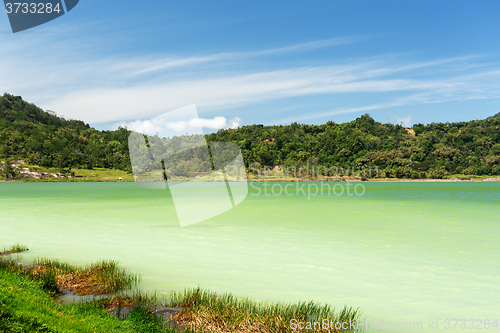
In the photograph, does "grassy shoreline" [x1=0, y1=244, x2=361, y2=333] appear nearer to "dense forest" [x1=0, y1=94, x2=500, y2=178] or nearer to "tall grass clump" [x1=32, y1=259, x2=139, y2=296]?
"tall grass clump" [x1=32, y1=259, x2=139, y2=296]

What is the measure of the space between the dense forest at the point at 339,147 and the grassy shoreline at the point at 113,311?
108 metres

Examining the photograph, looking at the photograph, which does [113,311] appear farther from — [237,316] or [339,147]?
[339,147]

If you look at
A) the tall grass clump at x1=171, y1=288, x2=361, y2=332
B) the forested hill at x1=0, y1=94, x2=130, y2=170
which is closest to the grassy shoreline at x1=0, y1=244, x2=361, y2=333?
the tall grass clump at x1=171, y1=288, x2=361, y2=332

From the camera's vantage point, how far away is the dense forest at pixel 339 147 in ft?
429

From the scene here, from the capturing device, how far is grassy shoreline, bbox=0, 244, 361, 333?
4062 mm

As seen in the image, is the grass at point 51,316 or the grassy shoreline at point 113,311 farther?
the grassy shoreline at point 113,311

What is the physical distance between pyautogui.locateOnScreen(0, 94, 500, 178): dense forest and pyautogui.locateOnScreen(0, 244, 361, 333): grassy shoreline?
10798 cm
